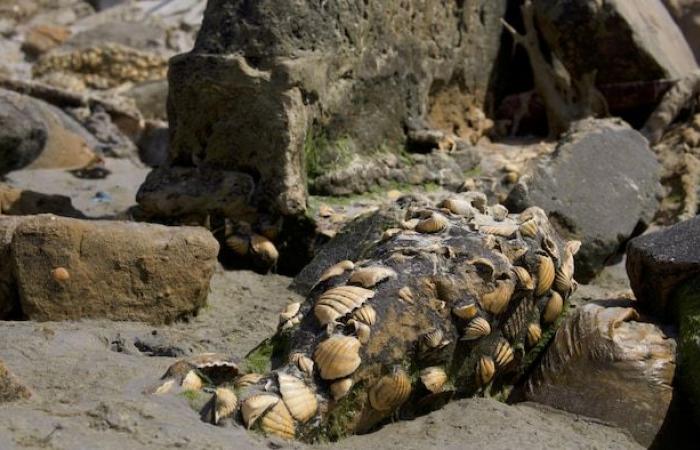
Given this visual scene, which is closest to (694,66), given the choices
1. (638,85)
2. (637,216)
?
(638,85)

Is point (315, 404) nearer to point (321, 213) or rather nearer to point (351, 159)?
point (321, 213)

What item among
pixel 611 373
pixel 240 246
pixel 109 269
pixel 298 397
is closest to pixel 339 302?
pixel 298 397

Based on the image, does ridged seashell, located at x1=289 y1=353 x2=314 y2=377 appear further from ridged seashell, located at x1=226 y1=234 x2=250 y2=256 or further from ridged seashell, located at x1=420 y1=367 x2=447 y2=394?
ridged seashell, located at x1=226 y1=234 x2=250 y2=256

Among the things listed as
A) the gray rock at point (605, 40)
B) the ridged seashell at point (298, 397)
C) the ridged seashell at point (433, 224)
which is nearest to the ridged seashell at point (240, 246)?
the ridged seashell at point (433, 224)

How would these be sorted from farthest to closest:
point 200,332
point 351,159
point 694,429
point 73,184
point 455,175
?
point 73,184, point 455,175, point 351,159, point 200,332, point 694,429

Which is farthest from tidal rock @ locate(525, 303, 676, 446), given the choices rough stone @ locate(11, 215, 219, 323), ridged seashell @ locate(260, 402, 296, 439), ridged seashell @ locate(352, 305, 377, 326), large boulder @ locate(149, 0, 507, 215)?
large boulder @ locate(149, 0, 507, 215)

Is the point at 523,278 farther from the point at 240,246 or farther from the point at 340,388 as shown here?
the point at 240,246

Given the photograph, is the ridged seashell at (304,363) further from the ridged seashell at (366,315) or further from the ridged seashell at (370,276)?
the ridged seashell at (370,276)
